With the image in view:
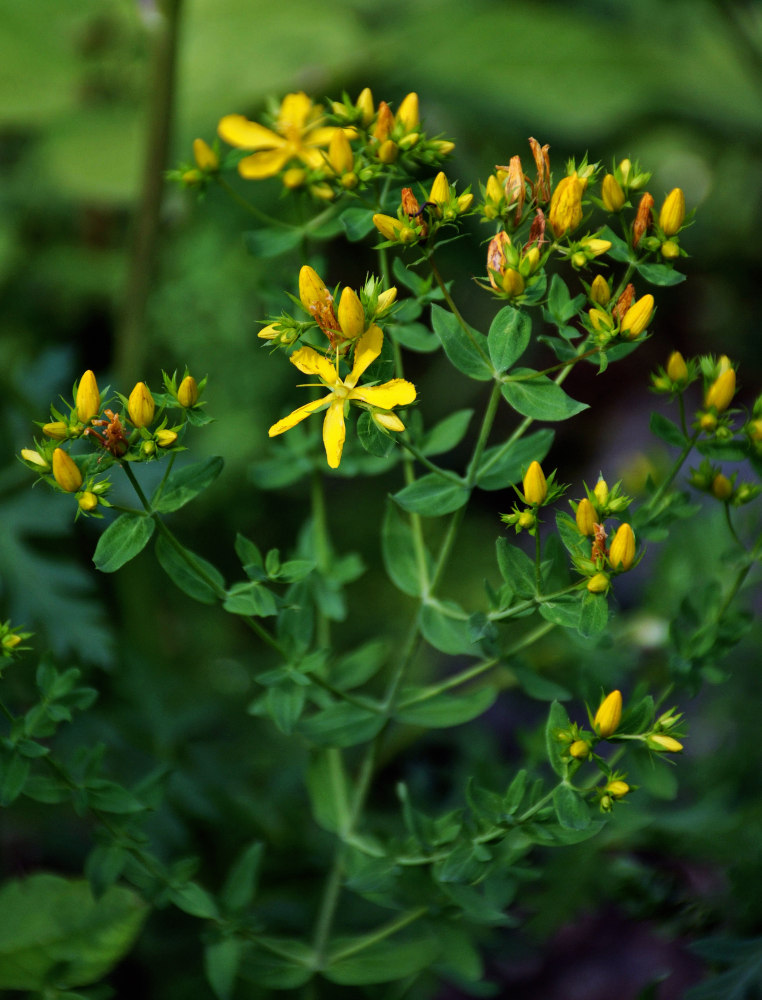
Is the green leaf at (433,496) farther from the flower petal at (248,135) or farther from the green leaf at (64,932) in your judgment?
the green leaf at (64,932)

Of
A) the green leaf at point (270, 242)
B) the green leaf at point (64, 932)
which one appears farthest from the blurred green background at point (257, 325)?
the green leaf at point (64, 932)

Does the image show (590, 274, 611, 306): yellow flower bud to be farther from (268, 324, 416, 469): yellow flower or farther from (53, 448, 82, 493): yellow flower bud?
(53, 448, 82, 493): yellow flower bud

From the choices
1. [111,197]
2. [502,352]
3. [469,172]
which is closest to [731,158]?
[469,172]

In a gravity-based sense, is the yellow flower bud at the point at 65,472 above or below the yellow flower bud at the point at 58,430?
below

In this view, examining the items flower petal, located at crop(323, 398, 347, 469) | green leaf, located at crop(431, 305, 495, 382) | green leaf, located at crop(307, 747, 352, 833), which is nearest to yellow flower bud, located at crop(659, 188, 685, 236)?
green leaf, located at crop(431, 305, 495, 382)

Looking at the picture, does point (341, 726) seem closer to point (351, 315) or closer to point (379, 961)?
point (379, 961)

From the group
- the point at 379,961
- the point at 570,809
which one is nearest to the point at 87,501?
the point at 570,809
